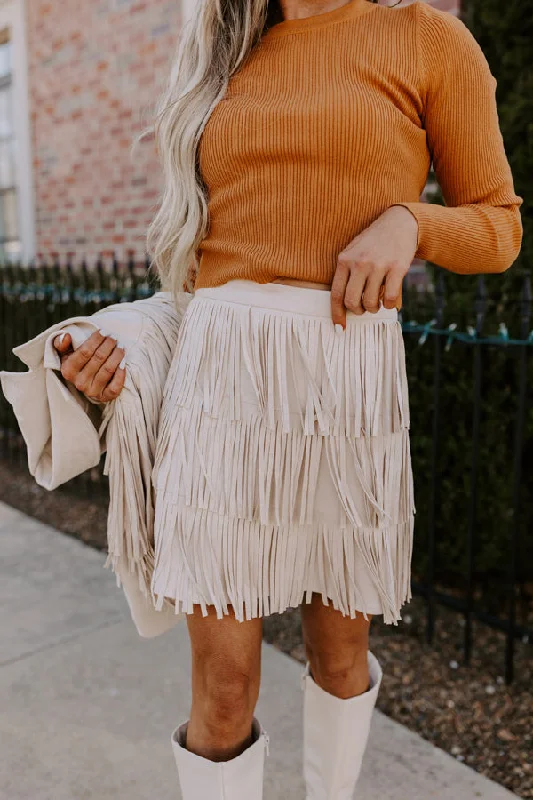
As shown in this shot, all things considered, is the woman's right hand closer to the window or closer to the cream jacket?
the cream jacket

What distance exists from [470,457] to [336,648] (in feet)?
4.67

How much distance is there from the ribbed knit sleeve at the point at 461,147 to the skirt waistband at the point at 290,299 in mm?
163

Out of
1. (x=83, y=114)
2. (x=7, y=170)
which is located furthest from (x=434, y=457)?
(x=7, y=170)

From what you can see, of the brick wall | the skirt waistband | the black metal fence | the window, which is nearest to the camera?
the skirt waistband

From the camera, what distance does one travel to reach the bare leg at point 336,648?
1500 millimetres

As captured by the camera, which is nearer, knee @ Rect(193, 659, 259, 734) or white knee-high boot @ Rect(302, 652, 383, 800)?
knee @ Rect(193, 659, 259, 734)

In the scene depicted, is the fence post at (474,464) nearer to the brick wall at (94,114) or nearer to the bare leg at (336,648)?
the bare leg at (336,648)

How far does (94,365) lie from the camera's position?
53.7 inches

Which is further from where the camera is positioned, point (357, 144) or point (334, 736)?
A: point (334, 736)

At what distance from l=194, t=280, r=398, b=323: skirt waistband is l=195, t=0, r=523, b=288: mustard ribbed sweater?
0.9 inches

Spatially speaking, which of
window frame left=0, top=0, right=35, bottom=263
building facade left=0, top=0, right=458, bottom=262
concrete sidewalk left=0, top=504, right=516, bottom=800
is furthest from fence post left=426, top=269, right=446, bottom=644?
window frame left=0, top=0, right=35, bottom=263

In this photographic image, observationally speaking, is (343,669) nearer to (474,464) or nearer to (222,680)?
(222,680)

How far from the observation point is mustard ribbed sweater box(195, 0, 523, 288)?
4.20 feet

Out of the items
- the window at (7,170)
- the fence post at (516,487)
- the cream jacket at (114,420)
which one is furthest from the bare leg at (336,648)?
the window at (7,170)
